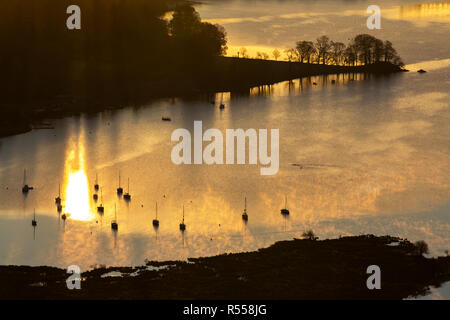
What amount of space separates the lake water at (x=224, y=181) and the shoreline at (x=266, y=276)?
267 cm

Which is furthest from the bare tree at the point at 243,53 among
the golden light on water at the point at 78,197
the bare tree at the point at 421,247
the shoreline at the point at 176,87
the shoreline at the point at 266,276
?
the bare tree at the point at 421,247

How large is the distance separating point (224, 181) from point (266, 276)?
1087 inches

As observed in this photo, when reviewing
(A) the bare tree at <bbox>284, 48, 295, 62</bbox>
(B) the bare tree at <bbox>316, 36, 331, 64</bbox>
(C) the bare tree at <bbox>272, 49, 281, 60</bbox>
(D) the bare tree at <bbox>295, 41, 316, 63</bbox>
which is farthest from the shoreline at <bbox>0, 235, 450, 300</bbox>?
(C) the bare tree at <bbox>272, 49, 281, 60</bbox>

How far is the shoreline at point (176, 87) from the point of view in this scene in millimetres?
115125

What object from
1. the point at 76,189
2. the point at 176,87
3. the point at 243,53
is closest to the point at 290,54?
the point at 243,53

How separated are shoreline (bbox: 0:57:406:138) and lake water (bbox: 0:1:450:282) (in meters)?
5.14

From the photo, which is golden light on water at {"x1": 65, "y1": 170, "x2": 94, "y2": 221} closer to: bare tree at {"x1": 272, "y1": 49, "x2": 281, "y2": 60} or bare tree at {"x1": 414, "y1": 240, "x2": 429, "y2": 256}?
bare tree at {"x1": 414, "y1": 240, "x2": 429, "y2": 256}

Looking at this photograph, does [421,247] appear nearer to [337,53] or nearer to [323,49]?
[323,49]

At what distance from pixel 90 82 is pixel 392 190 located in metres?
73.7

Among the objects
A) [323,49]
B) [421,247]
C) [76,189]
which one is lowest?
[421,247]

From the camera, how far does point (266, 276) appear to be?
5344 cm

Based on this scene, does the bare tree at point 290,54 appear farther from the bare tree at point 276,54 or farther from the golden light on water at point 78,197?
the golden light on water at point 78,197

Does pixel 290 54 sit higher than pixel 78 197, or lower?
higher

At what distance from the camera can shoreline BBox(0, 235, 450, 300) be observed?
50750 mm
